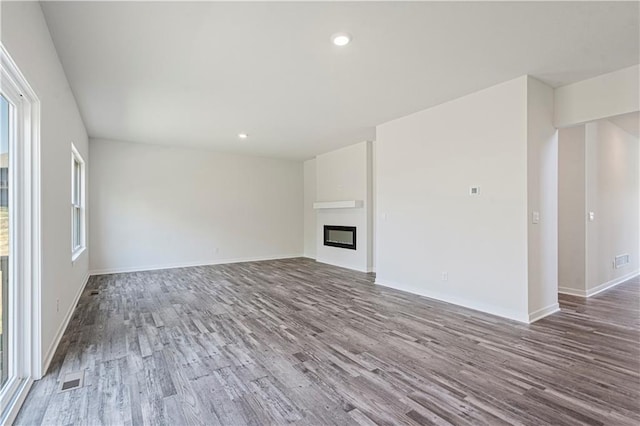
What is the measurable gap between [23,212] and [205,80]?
2103mm

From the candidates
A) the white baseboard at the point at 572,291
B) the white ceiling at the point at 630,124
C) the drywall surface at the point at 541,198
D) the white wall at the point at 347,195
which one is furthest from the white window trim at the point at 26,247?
the white ceiling at the point at 630,124

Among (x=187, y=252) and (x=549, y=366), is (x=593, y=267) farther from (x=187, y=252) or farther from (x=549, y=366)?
(x=187, y=252)

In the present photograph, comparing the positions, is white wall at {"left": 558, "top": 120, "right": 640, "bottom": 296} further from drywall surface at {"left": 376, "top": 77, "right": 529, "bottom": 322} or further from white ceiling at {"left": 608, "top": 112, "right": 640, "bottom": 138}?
drywall surface at {"left": 376, "top": 77, "right": 529, "bottom": 322}

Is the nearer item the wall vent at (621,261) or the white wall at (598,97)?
the white wall at (598,97)

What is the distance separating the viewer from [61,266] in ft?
10.3

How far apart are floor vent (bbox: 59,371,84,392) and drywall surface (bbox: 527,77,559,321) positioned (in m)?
4.14

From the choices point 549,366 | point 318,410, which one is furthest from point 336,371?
point 549,366

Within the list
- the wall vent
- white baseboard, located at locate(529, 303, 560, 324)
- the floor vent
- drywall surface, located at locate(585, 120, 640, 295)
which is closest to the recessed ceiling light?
the floor vent

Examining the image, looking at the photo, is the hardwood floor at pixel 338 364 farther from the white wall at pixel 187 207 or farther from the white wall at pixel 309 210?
the white wall at pixel 309 210

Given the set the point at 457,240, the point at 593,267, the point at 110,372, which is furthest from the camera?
the point at 593,267

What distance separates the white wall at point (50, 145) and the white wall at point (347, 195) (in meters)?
4.77

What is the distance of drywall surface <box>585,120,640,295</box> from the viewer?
466 cm

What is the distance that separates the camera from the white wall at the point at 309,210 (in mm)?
8398

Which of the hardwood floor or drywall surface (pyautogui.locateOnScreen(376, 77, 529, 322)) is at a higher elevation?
drywall surface (pyautogui.locateOnScreen(376, 77, 529, 322))
